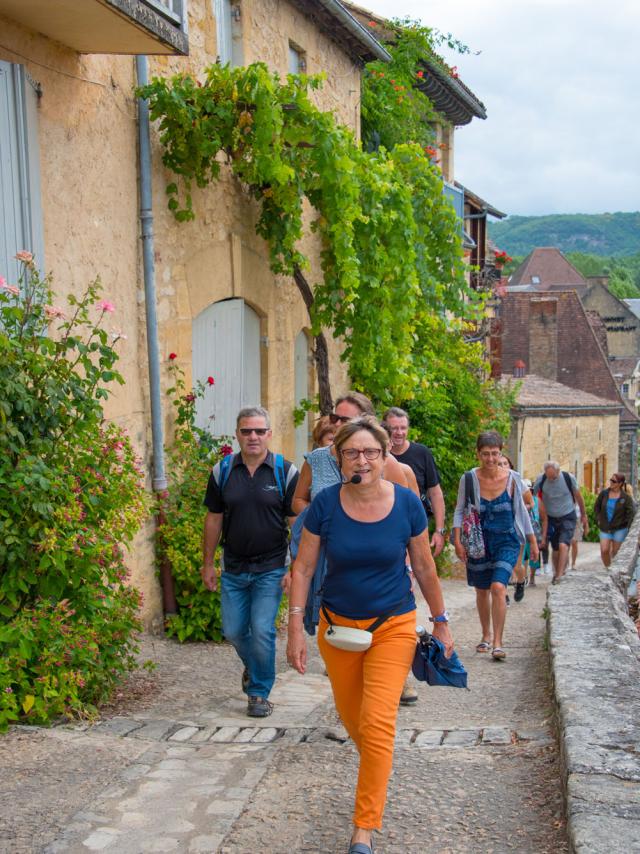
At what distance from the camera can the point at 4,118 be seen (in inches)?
239

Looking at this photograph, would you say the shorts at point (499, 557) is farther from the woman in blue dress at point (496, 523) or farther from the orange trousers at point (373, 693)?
the orange trousers at point (373, 693)

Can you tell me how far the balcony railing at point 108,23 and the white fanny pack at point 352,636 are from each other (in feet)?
12.8

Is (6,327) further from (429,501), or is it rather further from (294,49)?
(294,49)

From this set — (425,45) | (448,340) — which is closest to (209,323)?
(448,340)

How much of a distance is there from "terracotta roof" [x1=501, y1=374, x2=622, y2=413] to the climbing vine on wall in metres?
18.6

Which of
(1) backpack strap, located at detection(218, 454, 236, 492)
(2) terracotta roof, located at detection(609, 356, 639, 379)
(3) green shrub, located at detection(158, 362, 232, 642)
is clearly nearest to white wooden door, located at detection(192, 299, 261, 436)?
(3) green shrub, located at detection(158, 362, 232, 642)

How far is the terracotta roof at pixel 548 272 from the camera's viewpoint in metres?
76.2

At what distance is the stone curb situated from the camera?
3.45 metres

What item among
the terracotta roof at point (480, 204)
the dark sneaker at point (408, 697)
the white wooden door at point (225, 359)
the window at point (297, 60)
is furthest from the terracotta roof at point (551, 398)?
the dark sneaker at point (408, 697)

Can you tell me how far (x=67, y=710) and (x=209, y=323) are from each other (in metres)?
4.53

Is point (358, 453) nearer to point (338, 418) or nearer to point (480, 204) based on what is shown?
point (338, 418)

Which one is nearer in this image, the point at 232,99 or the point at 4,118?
the point at 4,118

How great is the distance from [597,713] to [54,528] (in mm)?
2607

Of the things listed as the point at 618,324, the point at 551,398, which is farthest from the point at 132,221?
the point at 618,324
